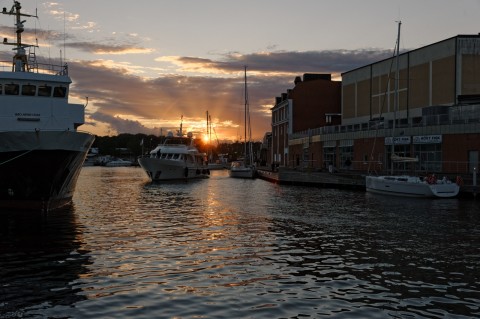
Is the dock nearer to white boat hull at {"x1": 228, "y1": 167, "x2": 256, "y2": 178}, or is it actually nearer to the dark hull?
white boat hull at {"x1": 228, "y1": 167, "x2": 256, "y2": 178}

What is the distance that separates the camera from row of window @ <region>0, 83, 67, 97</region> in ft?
95.6

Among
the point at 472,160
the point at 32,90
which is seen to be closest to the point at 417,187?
the point at 472,160

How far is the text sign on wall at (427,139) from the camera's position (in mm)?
Answer: 50628

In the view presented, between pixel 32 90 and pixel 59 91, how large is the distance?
1.52 metres

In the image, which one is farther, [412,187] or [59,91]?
[412,187]

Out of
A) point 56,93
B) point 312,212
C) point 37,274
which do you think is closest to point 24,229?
point 37,274

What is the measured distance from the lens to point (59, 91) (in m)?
30.5

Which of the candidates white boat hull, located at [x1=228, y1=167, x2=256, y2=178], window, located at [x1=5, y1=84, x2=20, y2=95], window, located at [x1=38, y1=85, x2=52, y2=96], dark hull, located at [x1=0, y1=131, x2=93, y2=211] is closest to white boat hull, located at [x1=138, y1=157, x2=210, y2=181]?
white boat hull, located at [x1=228, y1=167, x2=256, y2=178]

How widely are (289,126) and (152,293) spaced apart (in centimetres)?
8121

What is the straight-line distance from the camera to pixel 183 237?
2075 cm

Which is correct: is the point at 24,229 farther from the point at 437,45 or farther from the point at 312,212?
the point at 437,45

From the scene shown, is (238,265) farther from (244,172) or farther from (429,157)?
(244,172)

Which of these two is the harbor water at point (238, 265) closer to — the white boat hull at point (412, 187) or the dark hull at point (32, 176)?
the dark hull at point (32, 176)

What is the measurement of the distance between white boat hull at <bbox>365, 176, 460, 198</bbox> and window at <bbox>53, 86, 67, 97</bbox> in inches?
1052
